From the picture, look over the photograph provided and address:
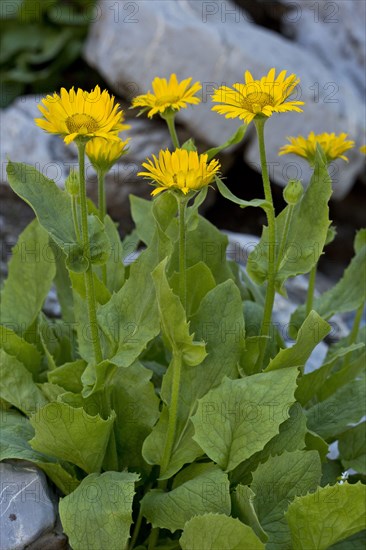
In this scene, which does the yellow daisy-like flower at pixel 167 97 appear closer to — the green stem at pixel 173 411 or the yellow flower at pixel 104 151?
the yellow flower at pixel 104 151

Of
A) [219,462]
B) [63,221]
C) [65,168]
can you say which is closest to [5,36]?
[65,168]

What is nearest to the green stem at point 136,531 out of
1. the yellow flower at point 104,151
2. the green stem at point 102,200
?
the green stem at point 102,200

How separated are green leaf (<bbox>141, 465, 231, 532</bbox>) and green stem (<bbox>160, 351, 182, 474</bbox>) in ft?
0.22

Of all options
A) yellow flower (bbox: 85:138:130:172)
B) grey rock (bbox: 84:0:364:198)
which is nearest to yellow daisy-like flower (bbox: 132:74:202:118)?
yellow flower (bbox: 85:138:130:172)

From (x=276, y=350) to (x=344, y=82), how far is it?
2430 mm

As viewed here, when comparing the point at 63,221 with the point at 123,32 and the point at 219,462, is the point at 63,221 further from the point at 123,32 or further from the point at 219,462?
the point at 123,32

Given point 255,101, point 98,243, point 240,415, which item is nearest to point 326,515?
point 240,415

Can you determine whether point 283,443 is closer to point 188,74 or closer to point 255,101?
point 255,101

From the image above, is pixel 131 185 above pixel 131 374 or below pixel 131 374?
below

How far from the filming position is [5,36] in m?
4.22

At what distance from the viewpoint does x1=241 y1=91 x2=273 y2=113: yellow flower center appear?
157 centimetres

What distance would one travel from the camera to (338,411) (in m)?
1.98

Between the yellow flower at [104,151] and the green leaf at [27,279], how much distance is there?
372mm

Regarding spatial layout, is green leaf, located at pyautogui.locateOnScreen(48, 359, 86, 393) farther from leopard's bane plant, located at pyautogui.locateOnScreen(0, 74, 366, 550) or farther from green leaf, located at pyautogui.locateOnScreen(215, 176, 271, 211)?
green leaf, located at pyautogui.locateOnScreen(215, 176, 271, 211)
